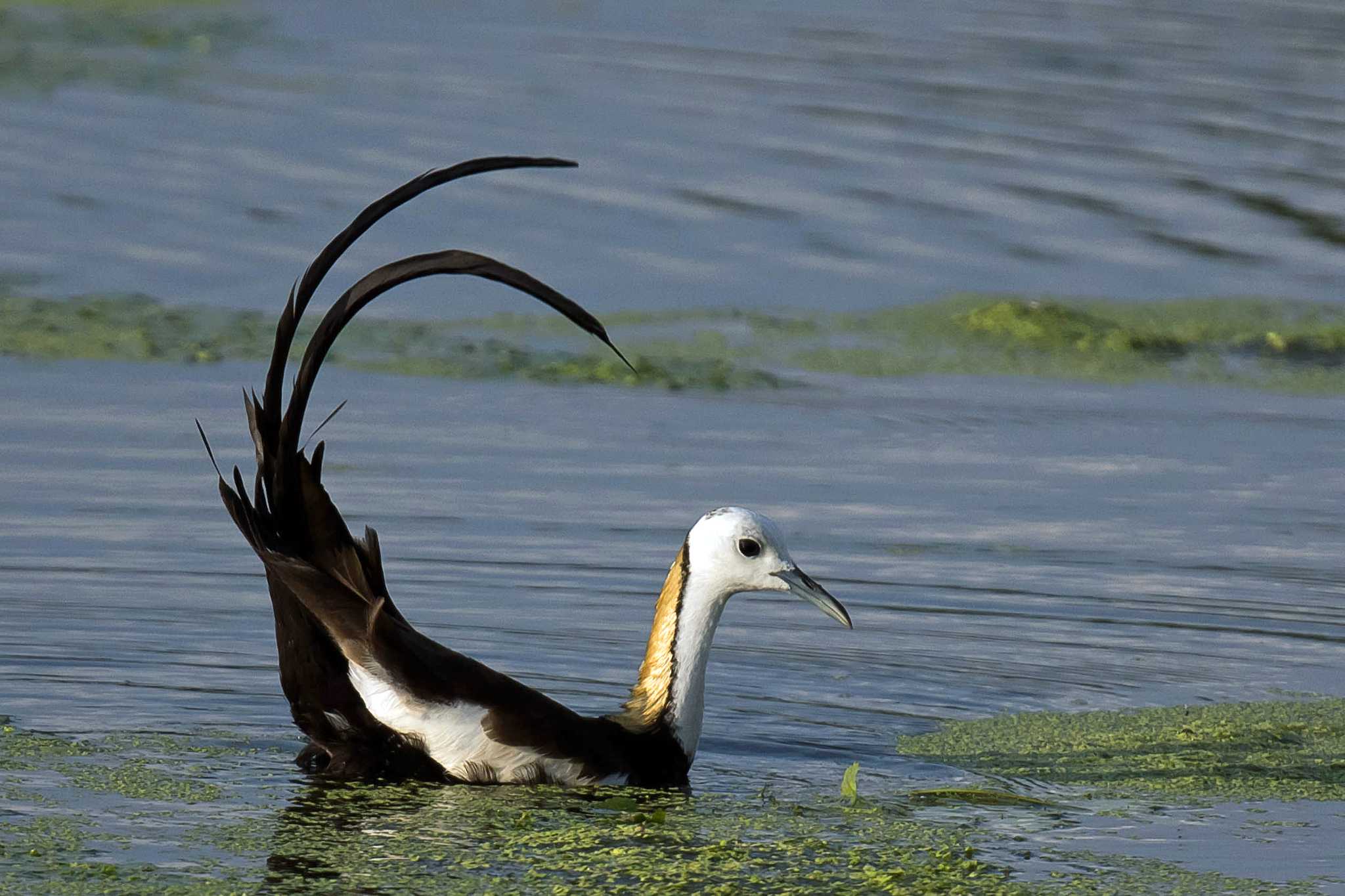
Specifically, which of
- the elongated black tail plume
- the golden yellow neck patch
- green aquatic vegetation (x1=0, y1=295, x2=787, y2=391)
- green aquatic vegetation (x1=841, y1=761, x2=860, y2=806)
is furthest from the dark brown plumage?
green aquatic vegetation (x1=0, y1=295, x2=787, y2=391)

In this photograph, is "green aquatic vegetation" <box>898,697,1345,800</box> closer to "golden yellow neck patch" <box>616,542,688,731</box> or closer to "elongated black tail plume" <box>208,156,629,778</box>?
"golden yellow neck patch" <box>616,542,688,731</box>

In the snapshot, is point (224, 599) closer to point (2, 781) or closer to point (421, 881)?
point (2, 781)

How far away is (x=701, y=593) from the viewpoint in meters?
6.62

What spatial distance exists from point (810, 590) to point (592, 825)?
1003 millimetres

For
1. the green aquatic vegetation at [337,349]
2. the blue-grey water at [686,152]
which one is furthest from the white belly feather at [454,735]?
the blue-grey water at [686,152]

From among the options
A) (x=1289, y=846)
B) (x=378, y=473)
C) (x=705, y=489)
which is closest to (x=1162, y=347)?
(x=705, y=489)

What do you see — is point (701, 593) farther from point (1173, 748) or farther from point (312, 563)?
point (1173, 748)

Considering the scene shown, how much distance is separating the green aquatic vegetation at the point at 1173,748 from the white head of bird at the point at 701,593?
28.9 inches

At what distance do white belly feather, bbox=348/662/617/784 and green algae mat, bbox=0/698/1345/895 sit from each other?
61 millimetres

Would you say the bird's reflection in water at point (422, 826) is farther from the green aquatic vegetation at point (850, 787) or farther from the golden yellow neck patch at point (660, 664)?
the green aquatic vegetation at point (850, 787)

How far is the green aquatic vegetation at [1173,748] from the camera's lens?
671cm

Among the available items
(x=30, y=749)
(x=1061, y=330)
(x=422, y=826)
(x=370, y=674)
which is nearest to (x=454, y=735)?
(x=370, y=674)

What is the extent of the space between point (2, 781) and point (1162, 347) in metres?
8.20

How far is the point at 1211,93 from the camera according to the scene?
2023cm
